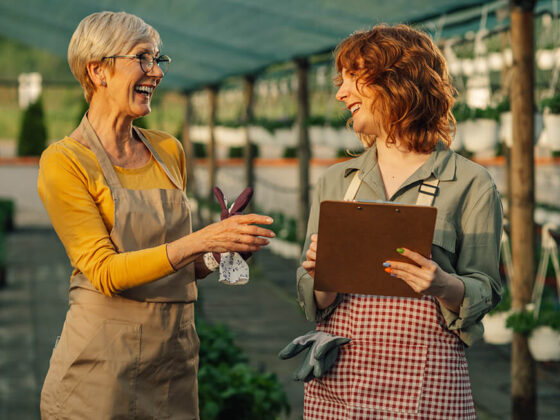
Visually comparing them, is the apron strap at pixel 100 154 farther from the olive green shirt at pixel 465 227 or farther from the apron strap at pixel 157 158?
the olive green shirt at pixel 465 227

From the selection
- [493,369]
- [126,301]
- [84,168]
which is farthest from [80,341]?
[493,369]

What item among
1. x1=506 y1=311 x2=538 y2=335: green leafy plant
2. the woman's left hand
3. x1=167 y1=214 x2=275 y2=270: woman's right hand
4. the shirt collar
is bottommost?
x1=506 y1=311 x2=538 y2=335: green leafy plant

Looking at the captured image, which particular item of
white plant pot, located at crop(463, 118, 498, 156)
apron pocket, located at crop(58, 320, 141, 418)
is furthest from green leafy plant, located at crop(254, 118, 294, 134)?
apron pocket, located at crop(58, 320, 141, 418)

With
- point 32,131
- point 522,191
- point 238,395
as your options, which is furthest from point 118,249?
point 32,131

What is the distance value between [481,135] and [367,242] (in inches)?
143

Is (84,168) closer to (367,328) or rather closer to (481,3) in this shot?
(367,328)

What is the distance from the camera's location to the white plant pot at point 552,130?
15.6ft

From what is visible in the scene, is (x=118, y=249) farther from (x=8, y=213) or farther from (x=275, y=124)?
(x=8, y=213)

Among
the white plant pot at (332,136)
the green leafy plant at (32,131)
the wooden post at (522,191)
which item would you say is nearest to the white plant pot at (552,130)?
the wooden post at (522,191)

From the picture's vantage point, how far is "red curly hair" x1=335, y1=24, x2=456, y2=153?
2.02 m

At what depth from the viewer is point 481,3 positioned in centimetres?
496

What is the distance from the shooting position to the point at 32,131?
861 inches

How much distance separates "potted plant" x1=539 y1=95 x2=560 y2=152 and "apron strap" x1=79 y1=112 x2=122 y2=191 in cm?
310

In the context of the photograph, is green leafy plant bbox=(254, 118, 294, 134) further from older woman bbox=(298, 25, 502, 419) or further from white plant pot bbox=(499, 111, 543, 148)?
older woman bbox=(298, 25, 502, 419)
